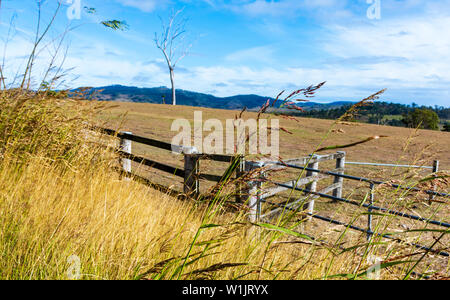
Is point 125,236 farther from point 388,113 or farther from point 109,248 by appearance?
point 388,113

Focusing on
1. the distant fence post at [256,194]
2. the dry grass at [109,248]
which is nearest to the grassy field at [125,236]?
the dry grass at [109,248]

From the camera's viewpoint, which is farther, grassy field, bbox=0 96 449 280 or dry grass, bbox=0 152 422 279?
dry grass, bbox=0 152 422 279

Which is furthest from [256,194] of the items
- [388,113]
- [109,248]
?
[388,113]

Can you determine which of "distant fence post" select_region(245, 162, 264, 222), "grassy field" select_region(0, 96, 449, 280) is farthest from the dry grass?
"distant fence post" select_region(245, 162, 264, 222)

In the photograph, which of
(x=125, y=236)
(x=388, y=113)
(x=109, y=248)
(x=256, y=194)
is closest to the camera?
(x=256, y=194)

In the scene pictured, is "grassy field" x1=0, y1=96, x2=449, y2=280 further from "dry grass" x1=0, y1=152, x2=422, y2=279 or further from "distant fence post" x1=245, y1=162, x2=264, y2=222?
"distant fence post" x1=245, y1=162, x2=264, y2=222

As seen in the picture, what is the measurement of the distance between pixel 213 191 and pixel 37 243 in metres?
1.08

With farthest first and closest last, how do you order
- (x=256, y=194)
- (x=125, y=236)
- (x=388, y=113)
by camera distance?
(x=388, y=113)
(x=125, y=236)
(x=256, y=194)

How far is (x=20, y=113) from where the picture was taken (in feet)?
12.2

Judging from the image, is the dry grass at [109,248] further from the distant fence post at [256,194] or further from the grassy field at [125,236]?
the distant fence post at [256,194]

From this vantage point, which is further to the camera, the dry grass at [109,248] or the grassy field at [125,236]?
the dry grass at [109,248]

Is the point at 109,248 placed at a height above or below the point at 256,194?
below
